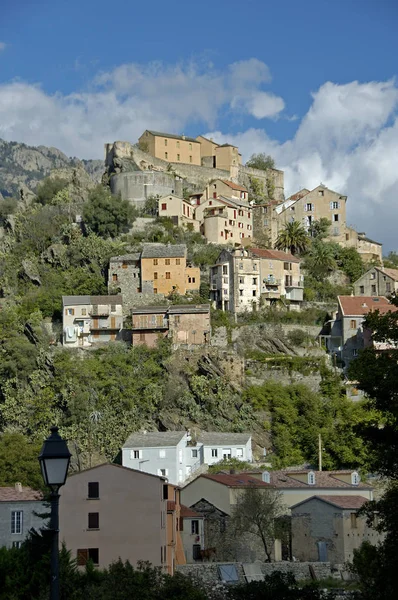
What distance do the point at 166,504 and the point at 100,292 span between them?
41.5m

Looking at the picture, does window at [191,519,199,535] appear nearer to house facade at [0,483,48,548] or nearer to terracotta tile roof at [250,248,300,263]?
house facade at [0,483,48,548]

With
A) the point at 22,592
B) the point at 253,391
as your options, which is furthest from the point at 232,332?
the point at 22,592

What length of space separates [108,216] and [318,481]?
41635 millimetres

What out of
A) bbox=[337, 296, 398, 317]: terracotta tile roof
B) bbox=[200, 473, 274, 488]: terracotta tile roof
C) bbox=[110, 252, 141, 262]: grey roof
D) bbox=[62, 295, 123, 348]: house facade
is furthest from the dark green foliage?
bbox=[200, 473, 274, 488]: terracotta tile roof

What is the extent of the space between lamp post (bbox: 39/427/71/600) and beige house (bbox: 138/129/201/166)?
9843 centimetres

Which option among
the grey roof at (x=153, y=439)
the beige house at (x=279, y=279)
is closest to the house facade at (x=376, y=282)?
the beige house at (x=279, y=279)

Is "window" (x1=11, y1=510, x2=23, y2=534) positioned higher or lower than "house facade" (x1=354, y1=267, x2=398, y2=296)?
lower

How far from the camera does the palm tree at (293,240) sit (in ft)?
344

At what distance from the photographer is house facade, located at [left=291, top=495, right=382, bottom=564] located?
58750mm

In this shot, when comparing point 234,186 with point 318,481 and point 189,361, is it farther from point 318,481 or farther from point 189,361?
point 318,481

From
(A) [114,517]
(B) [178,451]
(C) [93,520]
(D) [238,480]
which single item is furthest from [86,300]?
(A) [114,517]

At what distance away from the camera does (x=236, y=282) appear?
92.2 m

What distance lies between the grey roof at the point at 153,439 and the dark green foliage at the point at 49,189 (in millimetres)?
40314

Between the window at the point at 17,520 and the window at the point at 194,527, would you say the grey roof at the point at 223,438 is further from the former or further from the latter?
the window at the point at 17,520
